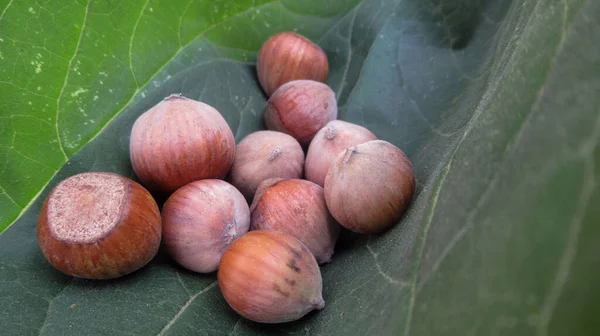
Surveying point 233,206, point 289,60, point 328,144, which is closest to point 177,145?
point 233,206

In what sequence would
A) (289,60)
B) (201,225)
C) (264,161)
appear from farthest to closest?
(289,60) → (264,161) → (201,225)

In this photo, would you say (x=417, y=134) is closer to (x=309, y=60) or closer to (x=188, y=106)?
(x=309, y=60)

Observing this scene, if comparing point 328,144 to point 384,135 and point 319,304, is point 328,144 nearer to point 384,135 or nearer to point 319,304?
point 384,135

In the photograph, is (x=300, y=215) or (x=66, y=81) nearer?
(x=300, y=215)

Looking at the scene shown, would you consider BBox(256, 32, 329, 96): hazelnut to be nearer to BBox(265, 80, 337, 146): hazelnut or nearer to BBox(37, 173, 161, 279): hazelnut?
BBox(265, 80, 337, 146): hazelnut

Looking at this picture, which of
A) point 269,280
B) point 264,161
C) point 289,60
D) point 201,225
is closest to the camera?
point 269,280

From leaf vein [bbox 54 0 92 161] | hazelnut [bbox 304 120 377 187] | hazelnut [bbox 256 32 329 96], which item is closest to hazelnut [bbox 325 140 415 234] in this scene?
hazelnut [bbox 304 120 377 187]

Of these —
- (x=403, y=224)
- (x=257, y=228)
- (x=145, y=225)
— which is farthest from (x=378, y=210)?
(x=145, y=225)
